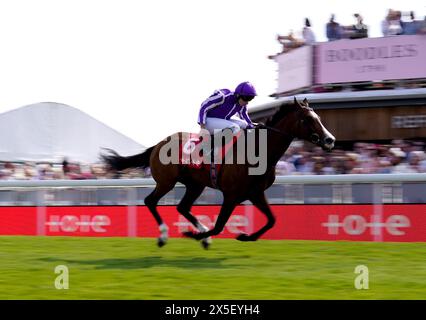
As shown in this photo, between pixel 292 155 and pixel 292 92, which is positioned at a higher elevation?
pixel 292 92

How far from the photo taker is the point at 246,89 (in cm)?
Result: 768

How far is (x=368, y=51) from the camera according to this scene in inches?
562

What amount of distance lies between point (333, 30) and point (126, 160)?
21.6 ft

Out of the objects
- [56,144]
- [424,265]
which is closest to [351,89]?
[56,144]

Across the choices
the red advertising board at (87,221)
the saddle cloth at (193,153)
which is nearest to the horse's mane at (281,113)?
the saddle cloth at (193,153)

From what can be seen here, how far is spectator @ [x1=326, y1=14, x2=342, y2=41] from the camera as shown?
1445cm

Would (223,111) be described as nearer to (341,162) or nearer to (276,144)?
(276,144)

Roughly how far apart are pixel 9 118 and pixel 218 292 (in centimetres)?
1281

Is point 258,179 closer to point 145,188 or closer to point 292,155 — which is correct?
point 145,188

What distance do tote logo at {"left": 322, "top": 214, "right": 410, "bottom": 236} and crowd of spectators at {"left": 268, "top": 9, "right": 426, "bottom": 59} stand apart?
5.25 meters

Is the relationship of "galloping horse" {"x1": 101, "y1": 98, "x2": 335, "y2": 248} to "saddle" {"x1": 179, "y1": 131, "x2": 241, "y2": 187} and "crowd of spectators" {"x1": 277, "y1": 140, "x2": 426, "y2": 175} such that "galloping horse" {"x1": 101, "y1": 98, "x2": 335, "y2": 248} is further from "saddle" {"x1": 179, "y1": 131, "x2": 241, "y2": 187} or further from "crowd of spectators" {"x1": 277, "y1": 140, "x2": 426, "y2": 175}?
"crowd of spectators" {"x1": 277, "y1": 140, "x2": 426, "y2": 175}

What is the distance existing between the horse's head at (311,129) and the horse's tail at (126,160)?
2.05 m

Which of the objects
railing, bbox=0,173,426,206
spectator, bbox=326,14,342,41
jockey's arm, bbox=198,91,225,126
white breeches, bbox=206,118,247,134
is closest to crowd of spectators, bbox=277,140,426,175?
railing, bbox=0,173,426,206

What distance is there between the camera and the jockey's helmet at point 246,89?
25.2 feet
